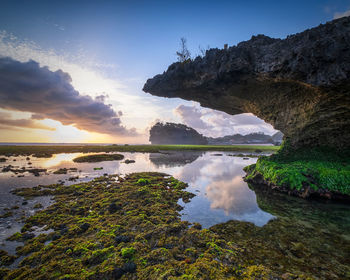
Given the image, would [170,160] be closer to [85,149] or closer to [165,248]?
[165,248]

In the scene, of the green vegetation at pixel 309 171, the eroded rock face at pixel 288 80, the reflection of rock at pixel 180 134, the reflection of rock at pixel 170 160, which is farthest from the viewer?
the reflection of rock at pixel 180 134

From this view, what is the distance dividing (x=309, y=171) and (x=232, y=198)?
278 inches

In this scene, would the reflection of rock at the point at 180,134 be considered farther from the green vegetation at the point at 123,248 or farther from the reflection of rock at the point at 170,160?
the green vegetation at the point at 123,248

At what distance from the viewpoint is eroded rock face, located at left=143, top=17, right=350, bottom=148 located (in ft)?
35.3

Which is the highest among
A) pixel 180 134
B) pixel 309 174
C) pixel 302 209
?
pixel 180 134

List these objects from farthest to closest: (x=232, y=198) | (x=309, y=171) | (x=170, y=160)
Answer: (x=170, y=160) → (x=309, y=171) → (x=232, y=198)

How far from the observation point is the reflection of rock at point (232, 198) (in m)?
9.26

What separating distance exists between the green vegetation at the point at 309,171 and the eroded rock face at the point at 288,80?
120 centimetres

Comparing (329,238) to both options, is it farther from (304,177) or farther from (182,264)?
(304,177)

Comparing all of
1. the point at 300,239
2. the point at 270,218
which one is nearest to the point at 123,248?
the point at 300,239

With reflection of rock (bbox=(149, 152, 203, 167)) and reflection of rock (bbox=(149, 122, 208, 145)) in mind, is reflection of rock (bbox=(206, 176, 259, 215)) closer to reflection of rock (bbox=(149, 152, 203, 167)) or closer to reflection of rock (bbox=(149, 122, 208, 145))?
reflection of rock (bbox=(149, 152, 203, 167))

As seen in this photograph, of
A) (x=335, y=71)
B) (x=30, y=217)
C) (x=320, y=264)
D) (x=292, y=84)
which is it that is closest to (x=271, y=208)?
(x=320, y=264)

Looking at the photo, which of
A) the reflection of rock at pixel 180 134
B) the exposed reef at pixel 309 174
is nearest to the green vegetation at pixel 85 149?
the exposed reef at pixel 309 174

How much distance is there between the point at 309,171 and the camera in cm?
1237
